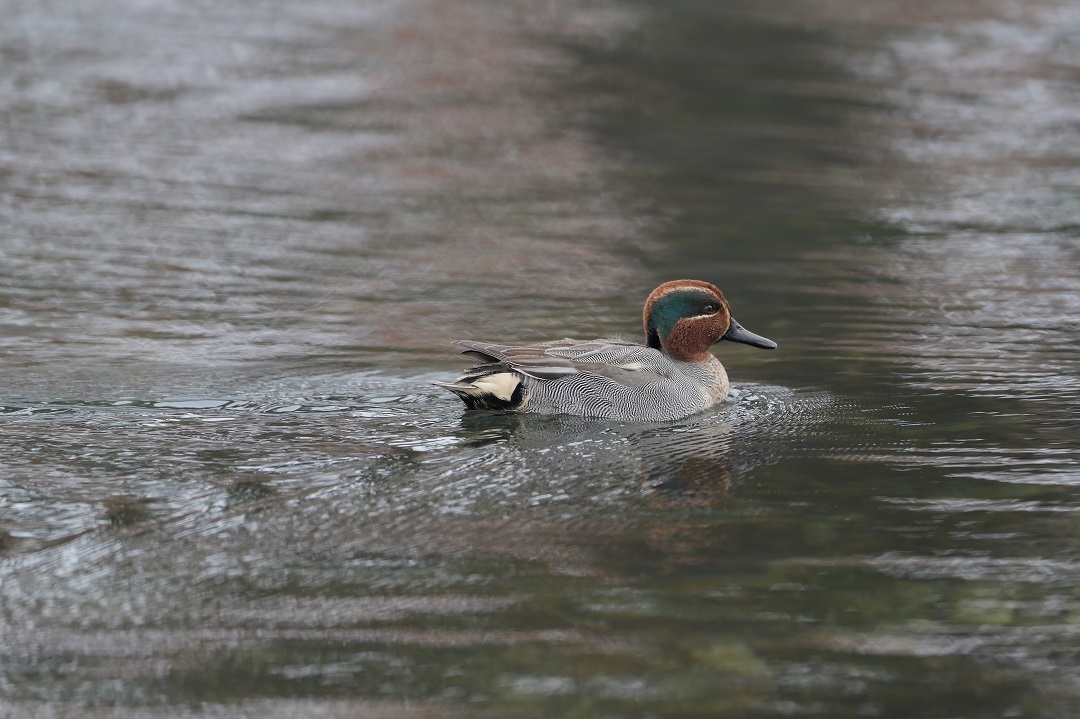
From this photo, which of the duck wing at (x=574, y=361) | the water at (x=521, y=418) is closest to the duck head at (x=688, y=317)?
the duck wing at (x=574, y=361)

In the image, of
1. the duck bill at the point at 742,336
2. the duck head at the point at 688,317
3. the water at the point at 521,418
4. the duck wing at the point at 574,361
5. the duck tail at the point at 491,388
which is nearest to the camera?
the water at the point at 521,418

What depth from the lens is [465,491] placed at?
7.39 meters

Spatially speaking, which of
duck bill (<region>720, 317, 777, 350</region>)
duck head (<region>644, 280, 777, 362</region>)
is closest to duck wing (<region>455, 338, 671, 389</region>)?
duck head (<region>644, 280, 777, 362</region>)

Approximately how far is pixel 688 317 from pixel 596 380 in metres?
0.78

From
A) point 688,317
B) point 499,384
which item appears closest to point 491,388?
point 499,384

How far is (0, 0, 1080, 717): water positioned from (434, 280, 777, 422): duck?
0.52ft

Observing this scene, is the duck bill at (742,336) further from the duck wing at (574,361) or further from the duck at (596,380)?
the duck wing at (574,361)

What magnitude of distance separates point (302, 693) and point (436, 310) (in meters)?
6.08

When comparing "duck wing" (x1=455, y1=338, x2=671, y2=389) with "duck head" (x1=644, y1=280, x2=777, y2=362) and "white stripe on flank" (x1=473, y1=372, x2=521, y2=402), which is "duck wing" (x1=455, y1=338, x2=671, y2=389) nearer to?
"white stripe on flank" (x1=473, y1=372, x2=521, y2=402)

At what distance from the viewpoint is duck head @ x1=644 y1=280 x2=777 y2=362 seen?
9086mm

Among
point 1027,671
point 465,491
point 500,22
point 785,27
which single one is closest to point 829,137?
point 785,27

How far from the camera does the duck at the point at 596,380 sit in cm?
877

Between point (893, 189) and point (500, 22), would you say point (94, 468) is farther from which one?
point (500, 22)

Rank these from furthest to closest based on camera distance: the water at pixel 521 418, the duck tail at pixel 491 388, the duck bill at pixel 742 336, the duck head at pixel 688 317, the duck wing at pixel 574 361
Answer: the duck bill at pixel 742 336 → the duck head at pixel 688 317 → the duck wing at pixel 574 361 → the duck tail at pixel 491 388 → the water at pixel 521 418
